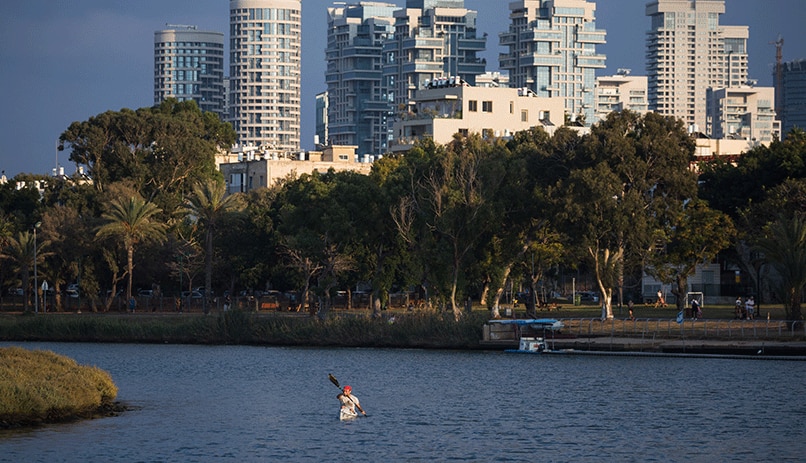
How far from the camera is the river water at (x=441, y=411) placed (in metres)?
44.5

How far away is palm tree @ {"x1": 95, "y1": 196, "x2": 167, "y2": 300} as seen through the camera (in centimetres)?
10481

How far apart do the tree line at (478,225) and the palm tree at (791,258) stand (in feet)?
0.28

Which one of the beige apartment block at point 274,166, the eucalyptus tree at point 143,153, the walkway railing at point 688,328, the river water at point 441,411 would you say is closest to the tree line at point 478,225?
the walkway railing at point 688,328

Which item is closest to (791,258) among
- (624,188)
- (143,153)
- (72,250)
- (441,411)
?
(624,188)

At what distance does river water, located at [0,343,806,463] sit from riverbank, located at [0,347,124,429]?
30.9 inches

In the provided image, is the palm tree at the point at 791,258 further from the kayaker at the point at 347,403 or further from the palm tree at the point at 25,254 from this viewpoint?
the palm tree at the point at 25,254

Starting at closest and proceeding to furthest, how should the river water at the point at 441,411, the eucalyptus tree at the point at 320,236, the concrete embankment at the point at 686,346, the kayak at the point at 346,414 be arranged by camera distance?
the river water at the point at 441,411 → the kayak at the point at 346,414 → the concrete embankment at the point at 686,346 → the eucalyptus tree at the point at 320,236

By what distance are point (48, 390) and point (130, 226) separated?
57334 mm

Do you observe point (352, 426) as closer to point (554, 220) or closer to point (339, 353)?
point (339, 353)

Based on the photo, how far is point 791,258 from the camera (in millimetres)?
73938

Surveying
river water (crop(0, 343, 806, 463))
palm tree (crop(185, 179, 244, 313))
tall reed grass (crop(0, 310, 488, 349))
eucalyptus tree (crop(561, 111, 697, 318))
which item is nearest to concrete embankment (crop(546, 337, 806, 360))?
river water (crop(0, 343, 806, 463))

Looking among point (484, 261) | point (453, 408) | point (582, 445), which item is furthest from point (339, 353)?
point (582, 445)

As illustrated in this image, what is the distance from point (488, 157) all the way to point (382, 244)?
31.7ft

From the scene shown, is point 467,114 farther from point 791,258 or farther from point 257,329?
point 791,258
